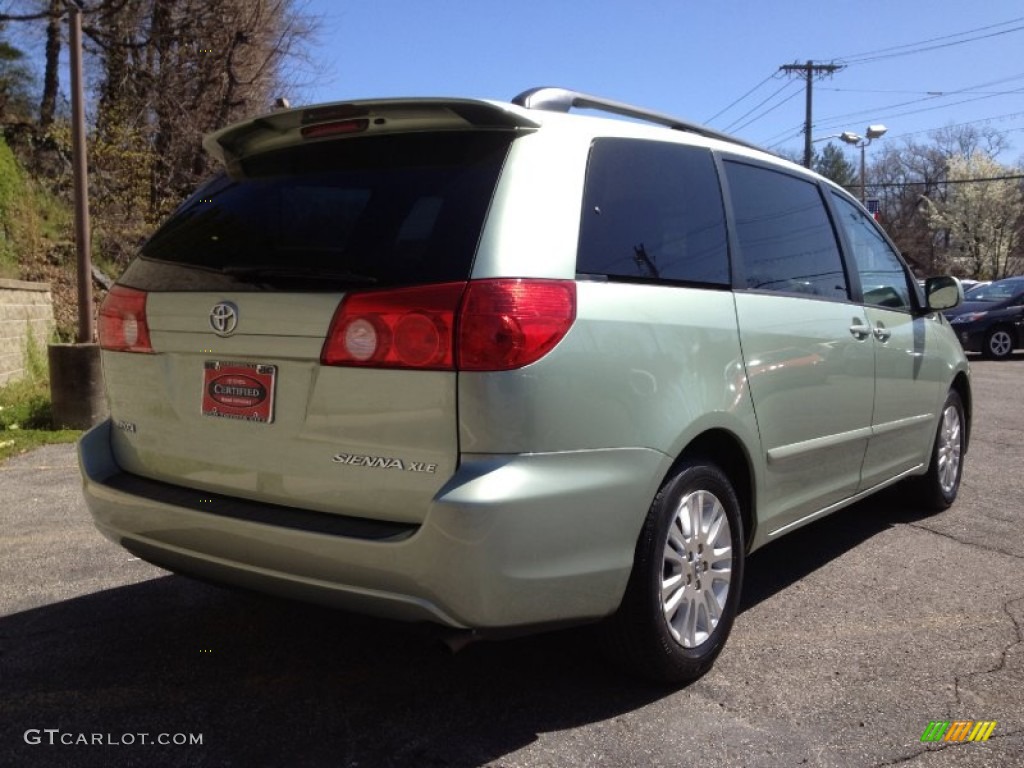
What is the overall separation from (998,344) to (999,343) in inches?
1.0

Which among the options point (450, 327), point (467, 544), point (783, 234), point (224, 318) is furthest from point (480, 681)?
point (783, 234)

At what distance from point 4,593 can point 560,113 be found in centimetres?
307

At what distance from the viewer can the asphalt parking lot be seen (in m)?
2.68

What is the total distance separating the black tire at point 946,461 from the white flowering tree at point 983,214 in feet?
205

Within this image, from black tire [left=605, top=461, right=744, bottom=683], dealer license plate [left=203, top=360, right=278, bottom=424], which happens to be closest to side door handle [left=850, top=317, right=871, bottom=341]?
black tire [left=605, top=461, right=744, bottom=683]

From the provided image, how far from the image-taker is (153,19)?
16672 millimetres

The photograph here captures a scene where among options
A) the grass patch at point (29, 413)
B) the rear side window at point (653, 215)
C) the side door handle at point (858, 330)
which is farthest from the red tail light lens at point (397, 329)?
the grass patch at point (29, 413)

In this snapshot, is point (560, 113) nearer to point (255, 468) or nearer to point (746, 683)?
point (255, 468)

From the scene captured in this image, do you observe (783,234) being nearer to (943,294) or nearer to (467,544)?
(943,294)

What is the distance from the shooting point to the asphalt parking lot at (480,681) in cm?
268

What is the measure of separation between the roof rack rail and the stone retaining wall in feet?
25.2

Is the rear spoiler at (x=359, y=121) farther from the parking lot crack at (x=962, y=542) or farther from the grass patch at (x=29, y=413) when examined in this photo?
the grass patch at (x=29, y=413)

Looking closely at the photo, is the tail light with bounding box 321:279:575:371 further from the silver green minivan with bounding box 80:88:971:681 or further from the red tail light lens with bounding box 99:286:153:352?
the red tail light lens with bounding box 99:286:153:352

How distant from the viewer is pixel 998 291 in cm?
1791
